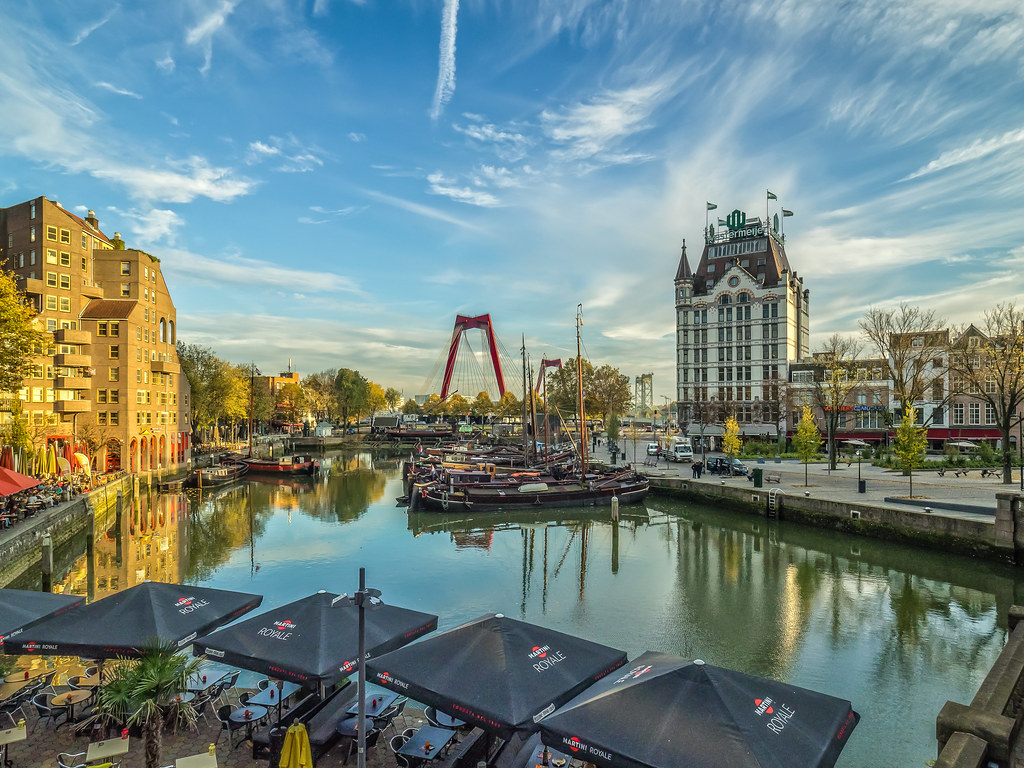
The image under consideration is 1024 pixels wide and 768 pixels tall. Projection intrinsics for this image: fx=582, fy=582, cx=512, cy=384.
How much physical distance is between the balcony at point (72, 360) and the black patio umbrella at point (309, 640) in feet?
142

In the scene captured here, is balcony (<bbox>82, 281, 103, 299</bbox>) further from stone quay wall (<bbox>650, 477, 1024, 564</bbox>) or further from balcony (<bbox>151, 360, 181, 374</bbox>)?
stone quay wall (<bbox>650, 477, 1024, 564</bbox>)

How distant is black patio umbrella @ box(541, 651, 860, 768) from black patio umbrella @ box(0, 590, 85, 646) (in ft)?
29.8

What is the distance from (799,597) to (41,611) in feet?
66.6

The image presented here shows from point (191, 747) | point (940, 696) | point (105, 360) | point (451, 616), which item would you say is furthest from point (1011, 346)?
point (105, 360)

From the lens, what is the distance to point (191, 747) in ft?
28.6

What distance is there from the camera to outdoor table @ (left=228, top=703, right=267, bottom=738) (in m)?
8.98

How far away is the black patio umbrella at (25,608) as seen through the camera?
384 inches

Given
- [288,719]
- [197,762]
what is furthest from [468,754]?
[197,762]

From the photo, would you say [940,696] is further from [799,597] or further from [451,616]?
[451,616]

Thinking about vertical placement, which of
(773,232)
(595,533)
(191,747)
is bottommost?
(595,533)

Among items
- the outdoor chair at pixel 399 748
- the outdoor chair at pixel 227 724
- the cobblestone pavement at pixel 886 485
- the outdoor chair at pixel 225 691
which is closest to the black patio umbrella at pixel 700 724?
the outdoor chair at pixel 399 748

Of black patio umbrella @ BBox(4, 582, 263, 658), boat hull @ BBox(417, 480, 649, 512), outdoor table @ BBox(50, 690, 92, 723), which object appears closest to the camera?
black patio umbrella @ BBox(4, 582, 263, 658)

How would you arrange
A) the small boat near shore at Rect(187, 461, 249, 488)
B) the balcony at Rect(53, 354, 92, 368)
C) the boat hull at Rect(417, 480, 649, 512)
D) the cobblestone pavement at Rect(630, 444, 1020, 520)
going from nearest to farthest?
the cobblestone pavement at Rect(630, 444, 1020, 520) < the boat hull at Rect(417, 480, 649, 512) < the balcony at Rect(53, 354, 92, 368) < the small boat near shore at Rect(187, 461, 249, 488)

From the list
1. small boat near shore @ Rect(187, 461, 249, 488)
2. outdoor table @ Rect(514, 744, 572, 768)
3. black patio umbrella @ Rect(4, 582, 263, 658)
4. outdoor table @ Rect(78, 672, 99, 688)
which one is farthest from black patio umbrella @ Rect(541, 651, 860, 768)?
small boat near shore @ Rect(187, 461, 249, 488)
